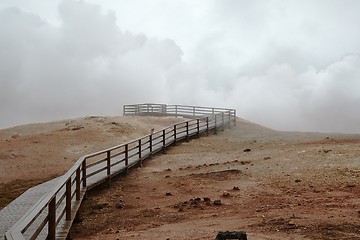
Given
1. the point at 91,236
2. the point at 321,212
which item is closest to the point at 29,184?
the point at 91,236

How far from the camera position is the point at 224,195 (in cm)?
1117

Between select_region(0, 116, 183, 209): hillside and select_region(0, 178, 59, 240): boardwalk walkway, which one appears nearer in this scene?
select_region(0, 178, 59, 240): boardwalk walkway

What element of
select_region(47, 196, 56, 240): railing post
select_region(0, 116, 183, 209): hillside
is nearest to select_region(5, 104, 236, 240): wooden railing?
select_region(47, 196, 56, 240): railing post

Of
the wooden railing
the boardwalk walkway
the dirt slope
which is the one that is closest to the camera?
the wooden railing

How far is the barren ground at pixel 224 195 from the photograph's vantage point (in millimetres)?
7965

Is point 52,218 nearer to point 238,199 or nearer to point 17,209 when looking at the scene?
point 17,209

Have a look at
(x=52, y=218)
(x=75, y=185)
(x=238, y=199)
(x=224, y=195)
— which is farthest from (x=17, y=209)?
(x=238, y=199)

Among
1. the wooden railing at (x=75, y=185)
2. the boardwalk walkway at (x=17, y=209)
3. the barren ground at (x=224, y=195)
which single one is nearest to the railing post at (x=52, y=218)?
the wooden railing at (x=75, y=185)

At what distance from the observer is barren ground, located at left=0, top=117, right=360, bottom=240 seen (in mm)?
7965

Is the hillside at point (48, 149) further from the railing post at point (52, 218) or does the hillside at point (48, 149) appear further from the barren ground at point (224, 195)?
the railing post at point (52, 218)

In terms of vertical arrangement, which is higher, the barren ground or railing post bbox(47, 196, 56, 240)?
railing post bbox(47, 196, 56, 240)

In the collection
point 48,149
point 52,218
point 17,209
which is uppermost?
point 52,218

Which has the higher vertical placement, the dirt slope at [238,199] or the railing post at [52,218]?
the railing post at [52,218]

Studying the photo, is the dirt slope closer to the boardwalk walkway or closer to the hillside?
the boardwalk walkway
